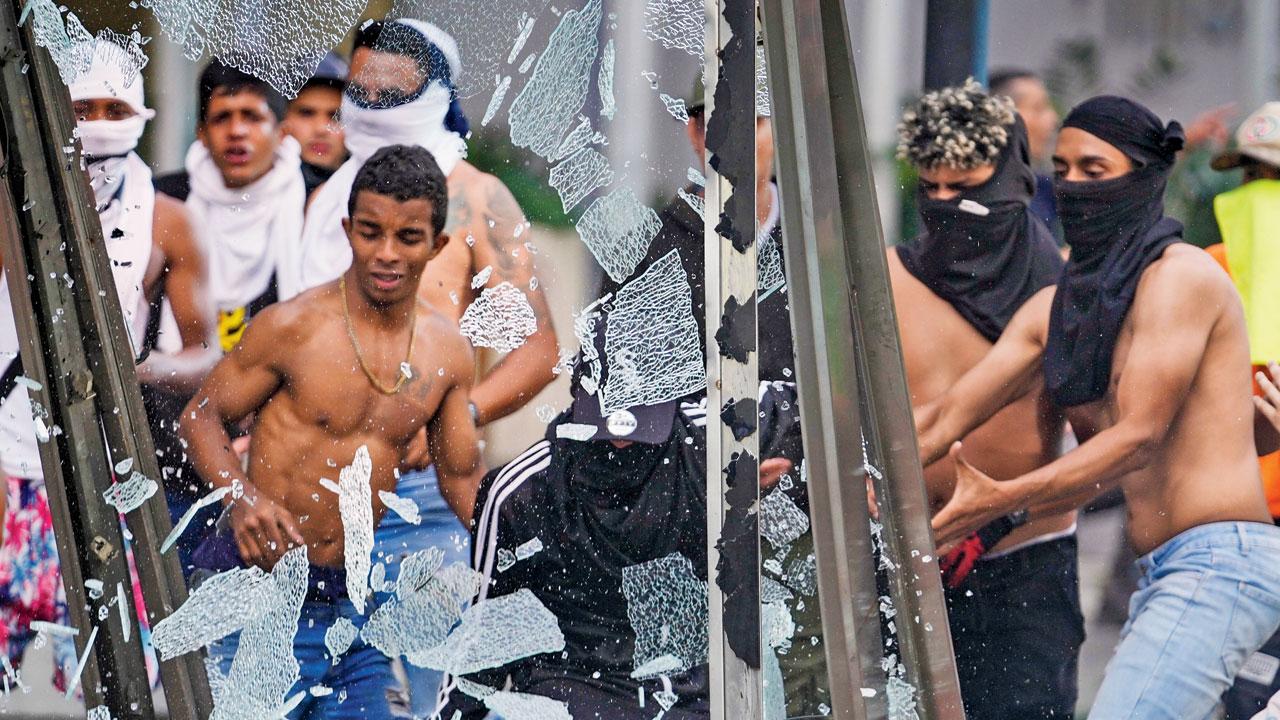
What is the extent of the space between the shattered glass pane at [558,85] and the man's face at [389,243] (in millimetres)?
255

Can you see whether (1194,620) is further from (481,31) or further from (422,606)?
(481,31)

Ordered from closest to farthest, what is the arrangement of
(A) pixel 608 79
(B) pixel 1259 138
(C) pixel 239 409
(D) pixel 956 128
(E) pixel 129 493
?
(E) pixel 129 493, (B) pixel 1259 138, (D) pixel 956 128, (A) pixel 608 79, (C) pixel 239 409

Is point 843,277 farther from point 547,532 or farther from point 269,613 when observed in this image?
point 269,613

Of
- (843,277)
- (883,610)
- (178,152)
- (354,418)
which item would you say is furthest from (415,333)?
(843,277)

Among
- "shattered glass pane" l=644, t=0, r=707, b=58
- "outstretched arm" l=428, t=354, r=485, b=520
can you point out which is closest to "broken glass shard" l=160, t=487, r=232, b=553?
"outstretched arm" l=428, t=354, r=485, b=520

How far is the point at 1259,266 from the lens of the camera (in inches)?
78.8

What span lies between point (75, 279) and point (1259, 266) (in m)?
1.88

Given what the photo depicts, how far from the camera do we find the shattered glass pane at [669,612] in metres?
2.24

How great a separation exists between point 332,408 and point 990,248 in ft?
4.22

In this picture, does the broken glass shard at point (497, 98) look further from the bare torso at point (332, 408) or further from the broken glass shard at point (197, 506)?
the broken glass shard at point (197, 506)

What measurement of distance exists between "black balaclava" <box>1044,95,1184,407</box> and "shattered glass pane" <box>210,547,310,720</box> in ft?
4.84

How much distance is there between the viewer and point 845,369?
136cm

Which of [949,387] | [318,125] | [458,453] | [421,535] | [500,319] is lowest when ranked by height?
[421,535]

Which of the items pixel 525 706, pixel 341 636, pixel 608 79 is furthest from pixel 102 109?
pixel 525 706
